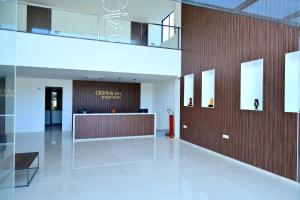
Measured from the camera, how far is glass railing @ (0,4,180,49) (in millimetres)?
6730

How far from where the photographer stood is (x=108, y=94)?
11414 mm

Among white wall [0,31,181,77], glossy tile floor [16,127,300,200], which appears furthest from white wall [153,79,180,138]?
glossy tile floor [16,127,300,200]

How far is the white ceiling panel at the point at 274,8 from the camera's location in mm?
2709

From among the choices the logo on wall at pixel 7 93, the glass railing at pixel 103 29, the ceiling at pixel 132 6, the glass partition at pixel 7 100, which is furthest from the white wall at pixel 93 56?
the logo on wall at pixel 7 93

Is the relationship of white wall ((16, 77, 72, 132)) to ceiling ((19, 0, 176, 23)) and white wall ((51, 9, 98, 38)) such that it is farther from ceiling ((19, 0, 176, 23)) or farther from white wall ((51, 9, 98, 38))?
white wall ((51, 9, 98, 38))

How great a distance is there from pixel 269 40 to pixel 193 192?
3460 mm

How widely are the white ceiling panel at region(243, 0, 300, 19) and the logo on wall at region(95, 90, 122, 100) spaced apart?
9.24 meters

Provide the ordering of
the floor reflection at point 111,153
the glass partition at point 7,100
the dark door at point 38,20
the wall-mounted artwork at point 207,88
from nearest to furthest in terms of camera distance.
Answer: the glass partition at point 7,100, the floor reflection at point 111,153, the dark door at point 38,20, the wall-mounted artwork at point 207,88

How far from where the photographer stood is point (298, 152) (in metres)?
3.79

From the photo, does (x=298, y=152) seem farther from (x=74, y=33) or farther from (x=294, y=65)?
(x=74, y=33)

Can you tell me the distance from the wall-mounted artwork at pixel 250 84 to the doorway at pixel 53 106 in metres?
9.06

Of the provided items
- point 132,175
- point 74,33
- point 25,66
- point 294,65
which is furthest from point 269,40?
point 25,66

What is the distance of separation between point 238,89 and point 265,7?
2801mm

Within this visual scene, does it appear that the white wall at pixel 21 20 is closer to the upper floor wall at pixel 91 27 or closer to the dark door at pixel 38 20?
the upper floor wall at pixel 91 27
